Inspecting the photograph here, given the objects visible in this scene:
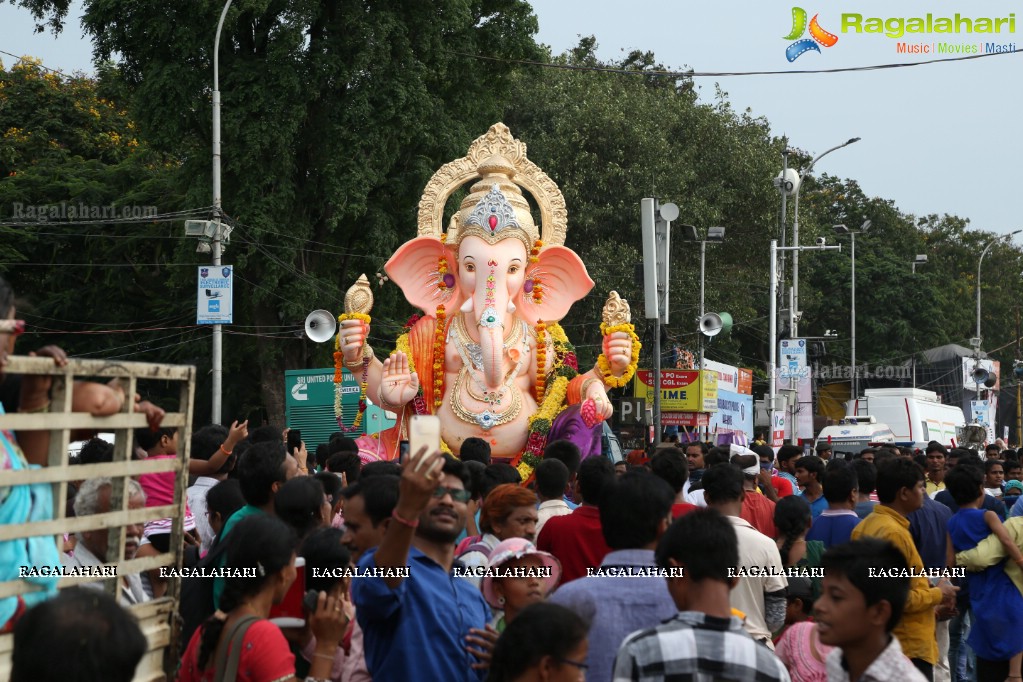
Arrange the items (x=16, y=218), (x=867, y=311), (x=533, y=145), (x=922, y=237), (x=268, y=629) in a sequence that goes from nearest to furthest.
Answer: (x=268, y=629)
(x=16, y=218)
(x=533, y=145)
(x=867, y=311)
(x=922, y=237)

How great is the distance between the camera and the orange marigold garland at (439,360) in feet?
40.8

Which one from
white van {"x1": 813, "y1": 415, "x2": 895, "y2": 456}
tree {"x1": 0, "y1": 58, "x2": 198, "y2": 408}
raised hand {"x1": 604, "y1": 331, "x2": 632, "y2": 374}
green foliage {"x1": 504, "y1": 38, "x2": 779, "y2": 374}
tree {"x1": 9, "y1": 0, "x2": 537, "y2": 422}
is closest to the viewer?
raised hand {"x1": 604, "y1": 331, "x2": 632, "y2": 374}

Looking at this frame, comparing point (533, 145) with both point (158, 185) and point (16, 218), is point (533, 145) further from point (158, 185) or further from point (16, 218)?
point (16, 218)

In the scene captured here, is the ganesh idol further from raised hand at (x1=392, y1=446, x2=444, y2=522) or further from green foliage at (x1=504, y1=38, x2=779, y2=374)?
green foliage at (x1=504, y1=38, x2=779, y2=374)

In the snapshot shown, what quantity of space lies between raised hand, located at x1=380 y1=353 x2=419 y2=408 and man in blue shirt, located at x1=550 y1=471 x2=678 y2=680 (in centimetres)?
787

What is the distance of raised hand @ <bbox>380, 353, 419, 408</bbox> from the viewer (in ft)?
39.5

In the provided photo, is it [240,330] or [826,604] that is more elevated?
[240,330]

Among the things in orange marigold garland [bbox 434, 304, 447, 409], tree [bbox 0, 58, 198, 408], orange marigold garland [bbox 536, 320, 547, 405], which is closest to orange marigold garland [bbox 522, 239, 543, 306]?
orange marigold garland [bbox 536, 320, 547, 405]

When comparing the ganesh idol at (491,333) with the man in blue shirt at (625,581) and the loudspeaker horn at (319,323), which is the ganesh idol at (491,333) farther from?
the man in blue shirt at (625,581)

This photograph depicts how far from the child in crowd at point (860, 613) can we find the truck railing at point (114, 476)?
1.92 meters

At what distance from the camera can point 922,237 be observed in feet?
189

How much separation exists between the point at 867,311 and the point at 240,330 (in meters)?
32.4

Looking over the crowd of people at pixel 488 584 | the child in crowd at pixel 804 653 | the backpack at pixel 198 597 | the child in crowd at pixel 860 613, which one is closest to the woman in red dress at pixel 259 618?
the crowd of people at pixel 488 584

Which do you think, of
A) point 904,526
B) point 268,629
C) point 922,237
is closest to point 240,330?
point 904,526
